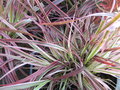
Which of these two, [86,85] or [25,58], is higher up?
[25,58]

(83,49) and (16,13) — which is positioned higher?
(16,13)

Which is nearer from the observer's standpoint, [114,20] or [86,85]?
[114,20]

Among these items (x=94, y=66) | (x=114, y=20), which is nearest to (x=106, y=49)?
(x=94, y=66)

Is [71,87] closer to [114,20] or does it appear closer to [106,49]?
[106,49]

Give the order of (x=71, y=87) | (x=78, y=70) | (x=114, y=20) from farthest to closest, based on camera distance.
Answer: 1. (x=71, y=87)
2. (x=78, y=70)
3. (x=114, y=20)

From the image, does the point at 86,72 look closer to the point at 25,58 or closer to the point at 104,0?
the point at 25,58

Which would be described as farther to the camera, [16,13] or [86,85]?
[16,13]

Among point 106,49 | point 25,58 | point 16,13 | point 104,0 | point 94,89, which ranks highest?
point 16,13

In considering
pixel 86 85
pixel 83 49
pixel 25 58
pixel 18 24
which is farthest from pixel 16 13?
pixel 86 85

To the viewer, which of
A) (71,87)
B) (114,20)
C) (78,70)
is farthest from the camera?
(71,87)
